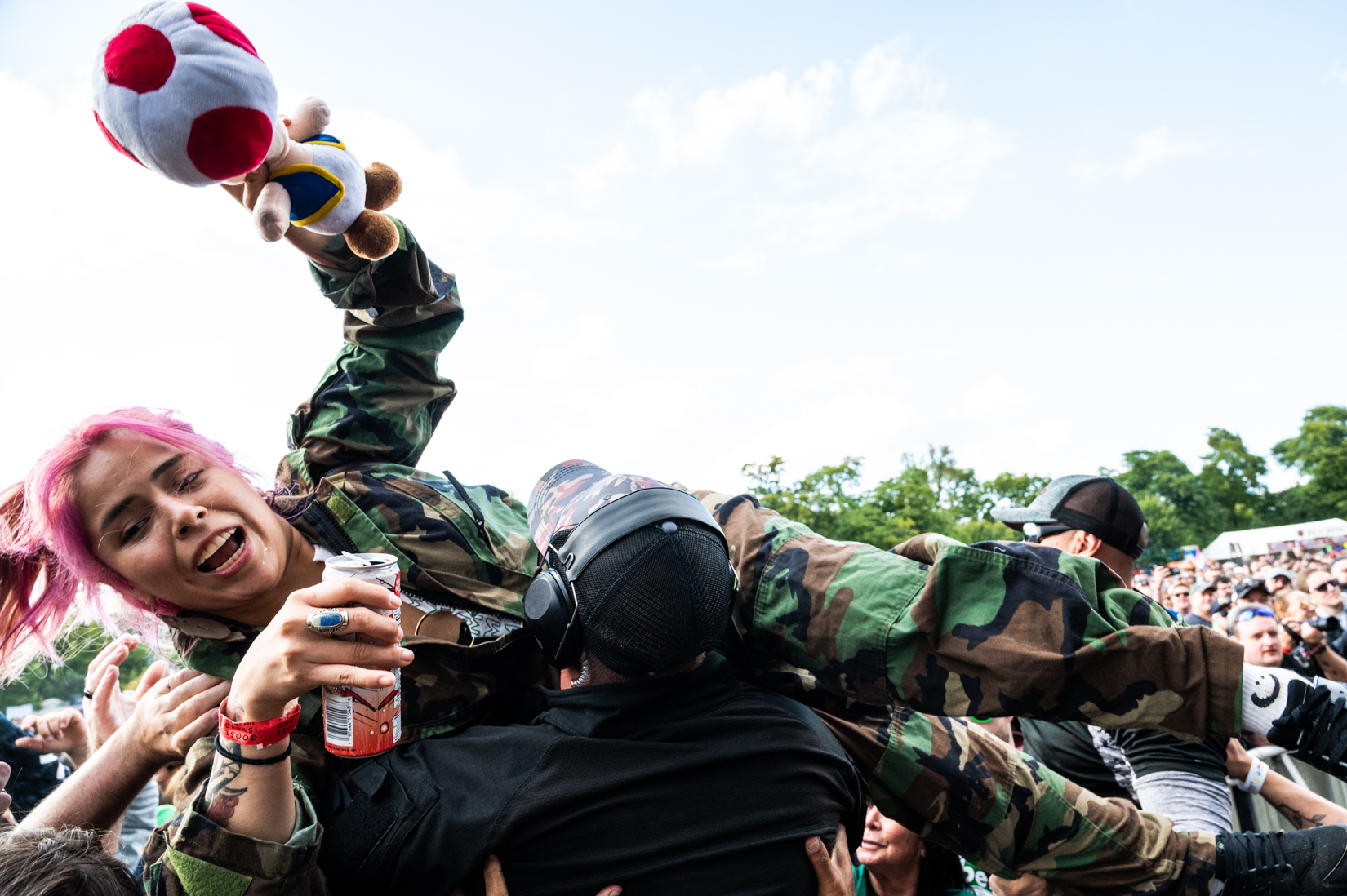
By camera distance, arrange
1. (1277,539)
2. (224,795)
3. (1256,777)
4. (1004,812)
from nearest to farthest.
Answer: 1. (224,795)
2. (1004,812)
3. (1256,777)
4. (1277,539)

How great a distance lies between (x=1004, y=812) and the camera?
229 centimetres

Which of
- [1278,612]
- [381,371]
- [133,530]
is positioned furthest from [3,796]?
[1278,612]

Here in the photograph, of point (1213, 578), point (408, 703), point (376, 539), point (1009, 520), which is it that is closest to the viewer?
point (408, 703)

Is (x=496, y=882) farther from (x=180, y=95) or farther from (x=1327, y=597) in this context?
(x=1327, y=597)

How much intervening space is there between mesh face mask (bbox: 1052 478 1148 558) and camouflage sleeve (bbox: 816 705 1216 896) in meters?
1.62

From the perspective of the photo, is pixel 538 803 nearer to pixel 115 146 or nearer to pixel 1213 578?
pixel 115 146

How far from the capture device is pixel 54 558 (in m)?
2.37

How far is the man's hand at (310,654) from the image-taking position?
1.48m

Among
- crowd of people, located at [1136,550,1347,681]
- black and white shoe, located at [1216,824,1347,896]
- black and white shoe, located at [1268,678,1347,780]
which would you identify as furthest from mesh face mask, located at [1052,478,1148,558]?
black and white shoe, located at [1268,678,1347,780]

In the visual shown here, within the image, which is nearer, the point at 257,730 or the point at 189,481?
the point at 257,730

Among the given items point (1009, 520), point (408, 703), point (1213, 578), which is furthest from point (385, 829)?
point (1213, 578)

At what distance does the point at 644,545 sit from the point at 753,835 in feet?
2.24

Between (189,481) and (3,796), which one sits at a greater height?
(189,481)

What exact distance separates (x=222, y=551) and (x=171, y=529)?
130 millimetres
